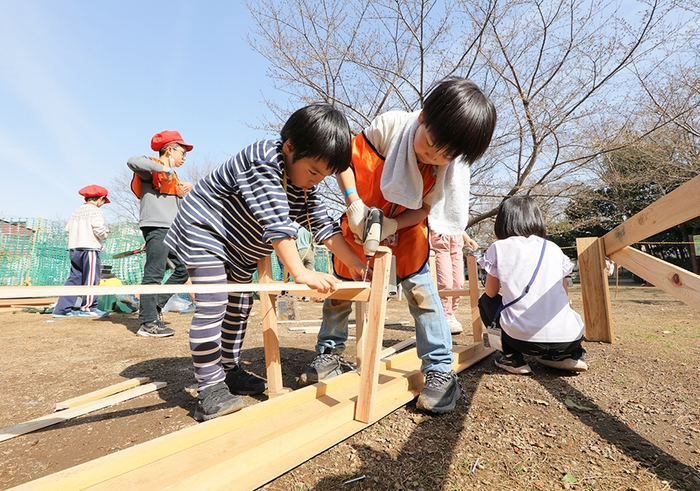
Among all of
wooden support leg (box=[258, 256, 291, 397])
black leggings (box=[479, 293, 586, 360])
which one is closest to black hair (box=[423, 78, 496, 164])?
wooden support leg (box=[258, 256, 291, 397])

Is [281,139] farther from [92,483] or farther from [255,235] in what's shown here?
[92,483]

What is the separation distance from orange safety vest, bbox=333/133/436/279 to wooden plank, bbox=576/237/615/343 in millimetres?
1886

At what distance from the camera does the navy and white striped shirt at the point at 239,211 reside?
5.45ft

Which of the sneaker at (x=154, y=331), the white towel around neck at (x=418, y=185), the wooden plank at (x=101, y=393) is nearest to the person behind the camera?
the white towel around neck at (x=418, y=185)

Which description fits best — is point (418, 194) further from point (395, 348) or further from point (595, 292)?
point (595, 292)

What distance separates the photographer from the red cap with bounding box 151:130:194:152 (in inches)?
154

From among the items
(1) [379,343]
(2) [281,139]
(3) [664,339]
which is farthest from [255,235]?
(3) [664,339]

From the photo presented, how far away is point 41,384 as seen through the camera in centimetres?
243

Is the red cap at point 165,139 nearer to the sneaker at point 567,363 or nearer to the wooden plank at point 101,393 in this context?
the wooden plank at point 101,393

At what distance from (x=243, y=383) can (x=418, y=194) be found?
1.37 metres

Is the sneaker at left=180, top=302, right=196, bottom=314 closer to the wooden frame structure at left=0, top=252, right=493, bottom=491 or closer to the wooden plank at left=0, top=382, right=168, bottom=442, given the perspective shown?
the wooden plank at left=0, top=382, right=168, bottom=442

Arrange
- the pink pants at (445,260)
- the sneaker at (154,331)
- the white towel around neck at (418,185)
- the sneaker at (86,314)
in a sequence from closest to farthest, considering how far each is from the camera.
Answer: the white towel around neck at (418,185), the sneaker at (154,331), the pink pants at (445,260), the sneaker at (86,314)

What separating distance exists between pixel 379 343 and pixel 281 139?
100 centimetres

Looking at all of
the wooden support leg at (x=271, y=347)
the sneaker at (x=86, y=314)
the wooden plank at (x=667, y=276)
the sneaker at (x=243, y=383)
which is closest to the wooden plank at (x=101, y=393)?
the sneaker at (x=243, y=383)
